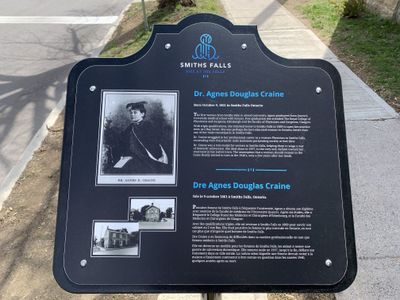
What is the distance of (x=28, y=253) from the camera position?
3.58m

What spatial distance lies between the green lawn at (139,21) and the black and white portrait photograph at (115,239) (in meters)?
7.00

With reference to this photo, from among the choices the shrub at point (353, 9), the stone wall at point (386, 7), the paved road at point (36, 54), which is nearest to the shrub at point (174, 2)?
the paved road at point (36, 54)

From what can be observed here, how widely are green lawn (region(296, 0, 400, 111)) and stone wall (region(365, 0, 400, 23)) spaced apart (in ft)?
0.43

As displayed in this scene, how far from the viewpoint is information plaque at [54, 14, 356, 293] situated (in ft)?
6.13

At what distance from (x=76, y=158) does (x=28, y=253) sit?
2050 millimetres

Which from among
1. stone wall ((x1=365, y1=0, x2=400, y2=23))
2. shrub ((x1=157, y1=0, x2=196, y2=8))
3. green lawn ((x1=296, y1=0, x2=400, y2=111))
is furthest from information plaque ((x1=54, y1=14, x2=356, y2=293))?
shrub ((x1=157, y1=0, x2=196, y2=8))

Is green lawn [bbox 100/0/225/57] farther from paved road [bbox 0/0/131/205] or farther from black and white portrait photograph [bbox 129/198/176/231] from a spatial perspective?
black and white portrait photograph [bbox 129/198/176/231]

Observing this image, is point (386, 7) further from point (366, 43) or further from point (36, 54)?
point (36, 54)

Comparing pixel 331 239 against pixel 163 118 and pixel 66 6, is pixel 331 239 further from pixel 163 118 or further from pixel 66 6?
pixel 66 6

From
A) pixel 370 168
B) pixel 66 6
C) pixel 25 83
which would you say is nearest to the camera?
pixel 370 168

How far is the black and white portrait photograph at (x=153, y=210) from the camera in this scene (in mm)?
1885

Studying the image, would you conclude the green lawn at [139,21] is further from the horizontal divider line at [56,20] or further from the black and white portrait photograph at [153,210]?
the black and white portrait photograph at [153,210]

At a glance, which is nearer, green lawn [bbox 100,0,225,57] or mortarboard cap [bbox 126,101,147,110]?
mortarboard cap [bbox 126,101,147,110]

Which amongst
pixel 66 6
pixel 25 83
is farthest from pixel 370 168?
pixel 66 6
